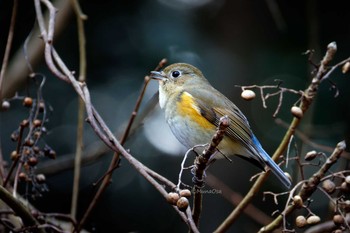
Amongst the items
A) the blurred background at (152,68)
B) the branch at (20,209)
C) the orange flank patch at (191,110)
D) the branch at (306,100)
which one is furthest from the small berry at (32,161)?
the blurred background at (152,68)

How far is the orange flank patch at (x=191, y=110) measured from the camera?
3.12 m

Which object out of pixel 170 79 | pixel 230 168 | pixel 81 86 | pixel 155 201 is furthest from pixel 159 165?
pixel 81 86

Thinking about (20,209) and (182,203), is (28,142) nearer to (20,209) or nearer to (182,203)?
(20,209)

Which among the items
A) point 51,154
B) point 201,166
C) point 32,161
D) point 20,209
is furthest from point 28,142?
point 201,166

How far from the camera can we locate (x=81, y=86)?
231cm

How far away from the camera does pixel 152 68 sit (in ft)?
18.5

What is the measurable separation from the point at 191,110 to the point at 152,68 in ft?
8.28

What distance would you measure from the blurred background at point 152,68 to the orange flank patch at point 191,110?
216cm

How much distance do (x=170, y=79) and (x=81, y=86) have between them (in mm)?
1346

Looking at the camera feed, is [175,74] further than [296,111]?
Yes

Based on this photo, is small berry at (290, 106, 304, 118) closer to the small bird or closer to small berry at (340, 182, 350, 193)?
small berry at (340, 182, 350, 193)

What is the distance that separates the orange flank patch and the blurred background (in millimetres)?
2155

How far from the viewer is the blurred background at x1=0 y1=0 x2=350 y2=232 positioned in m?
5.49

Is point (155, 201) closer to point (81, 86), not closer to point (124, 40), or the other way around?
point (124, 40)
